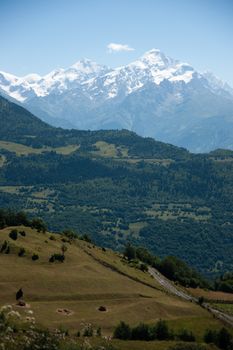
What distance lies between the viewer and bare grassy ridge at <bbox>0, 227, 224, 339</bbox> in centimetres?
10162

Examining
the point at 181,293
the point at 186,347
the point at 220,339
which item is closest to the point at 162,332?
the point at 220,339

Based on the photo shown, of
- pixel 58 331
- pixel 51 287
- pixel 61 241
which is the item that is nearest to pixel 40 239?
pixel 61 241

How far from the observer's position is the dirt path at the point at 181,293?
410ft

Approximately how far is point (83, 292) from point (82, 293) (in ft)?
2.31

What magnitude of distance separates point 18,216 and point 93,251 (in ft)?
79.6

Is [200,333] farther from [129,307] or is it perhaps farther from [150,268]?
[150,268]

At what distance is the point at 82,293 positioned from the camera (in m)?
115

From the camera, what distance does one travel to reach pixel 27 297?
4119 inches

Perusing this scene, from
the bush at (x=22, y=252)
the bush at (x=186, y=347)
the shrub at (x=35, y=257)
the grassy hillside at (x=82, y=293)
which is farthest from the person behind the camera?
the bush at (x=22, y=252)

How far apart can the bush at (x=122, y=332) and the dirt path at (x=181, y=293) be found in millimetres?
30765

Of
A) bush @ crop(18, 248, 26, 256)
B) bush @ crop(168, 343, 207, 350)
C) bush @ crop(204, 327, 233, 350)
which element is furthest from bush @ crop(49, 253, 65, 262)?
bush @ crop(168, 343, 207, 350)

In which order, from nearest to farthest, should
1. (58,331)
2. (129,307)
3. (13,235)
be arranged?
(58,331), (129,307), (13,235)

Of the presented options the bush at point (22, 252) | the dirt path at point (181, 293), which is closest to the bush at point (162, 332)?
the dirt path at point (181, 293)

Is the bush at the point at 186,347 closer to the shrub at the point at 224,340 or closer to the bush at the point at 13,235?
the shrub at the point at 224,340
